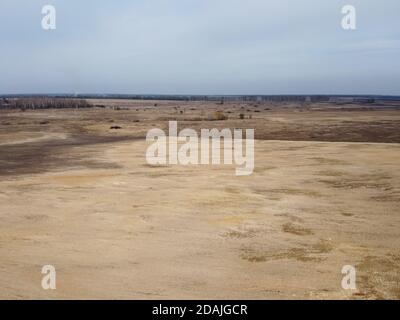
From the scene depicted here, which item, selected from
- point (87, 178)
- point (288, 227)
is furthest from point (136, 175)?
point (288, 227)

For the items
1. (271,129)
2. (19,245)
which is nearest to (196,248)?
(19,245)

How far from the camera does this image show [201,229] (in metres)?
9.29

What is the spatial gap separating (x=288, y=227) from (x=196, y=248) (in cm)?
222

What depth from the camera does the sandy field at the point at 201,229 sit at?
6.63 meters

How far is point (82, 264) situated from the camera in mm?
7395

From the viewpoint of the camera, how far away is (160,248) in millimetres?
8180

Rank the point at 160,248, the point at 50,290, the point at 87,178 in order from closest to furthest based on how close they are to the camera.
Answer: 1. the point at 50,290
2. the point at 160,248
3. the point at 87,178

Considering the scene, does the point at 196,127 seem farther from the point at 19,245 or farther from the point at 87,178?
the point at 19,245

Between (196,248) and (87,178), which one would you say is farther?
(87,178)

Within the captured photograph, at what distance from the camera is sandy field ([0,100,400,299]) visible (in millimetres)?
6633
